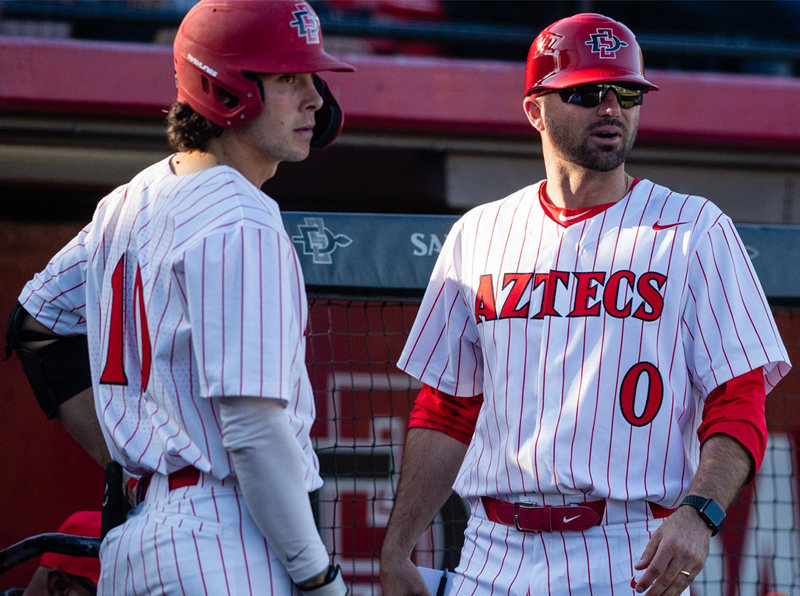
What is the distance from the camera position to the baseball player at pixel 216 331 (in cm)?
170

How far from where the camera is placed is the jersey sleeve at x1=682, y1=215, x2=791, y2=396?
2.23 metres

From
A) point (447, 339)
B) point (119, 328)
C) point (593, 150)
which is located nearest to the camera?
point (119, 328)

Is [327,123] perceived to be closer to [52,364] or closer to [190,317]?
[190,317]

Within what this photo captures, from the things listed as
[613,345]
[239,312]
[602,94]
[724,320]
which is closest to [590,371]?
[613,345]

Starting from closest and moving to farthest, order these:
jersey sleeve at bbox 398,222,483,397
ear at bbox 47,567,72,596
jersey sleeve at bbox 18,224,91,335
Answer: jersey sleeve at bbox 18,224,91,335, jersey sleeve at bbox 398,222,483,397, ear at bbox 47,567,72,596

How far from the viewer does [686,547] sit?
2.04 m

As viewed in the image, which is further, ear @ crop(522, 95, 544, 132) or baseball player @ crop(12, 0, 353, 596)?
ear @ crop(522, 95, 544, 132)

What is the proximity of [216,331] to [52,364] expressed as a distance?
2.10 feet

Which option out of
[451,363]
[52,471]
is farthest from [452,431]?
→ [52,471]

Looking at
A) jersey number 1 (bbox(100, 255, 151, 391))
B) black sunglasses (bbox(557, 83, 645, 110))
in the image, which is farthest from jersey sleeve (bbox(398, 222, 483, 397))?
jersey number 1 (bbox(100, 255, 151, 391))

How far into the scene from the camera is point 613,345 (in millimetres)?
2277

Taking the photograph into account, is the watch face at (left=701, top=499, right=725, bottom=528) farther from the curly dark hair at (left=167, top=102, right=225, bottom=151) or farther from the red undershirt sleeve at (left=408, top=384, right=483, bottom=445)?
the curly dark hair at (left=167, top=102, right=225, bottom=151)

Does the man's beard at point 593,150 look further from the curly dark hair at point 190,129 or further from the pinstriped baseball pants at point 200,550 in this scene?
the pinstriped baseball pants at point 200,550

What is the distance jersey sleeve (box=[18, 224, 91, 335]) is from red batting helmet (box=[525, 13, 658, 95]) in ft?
3.47
